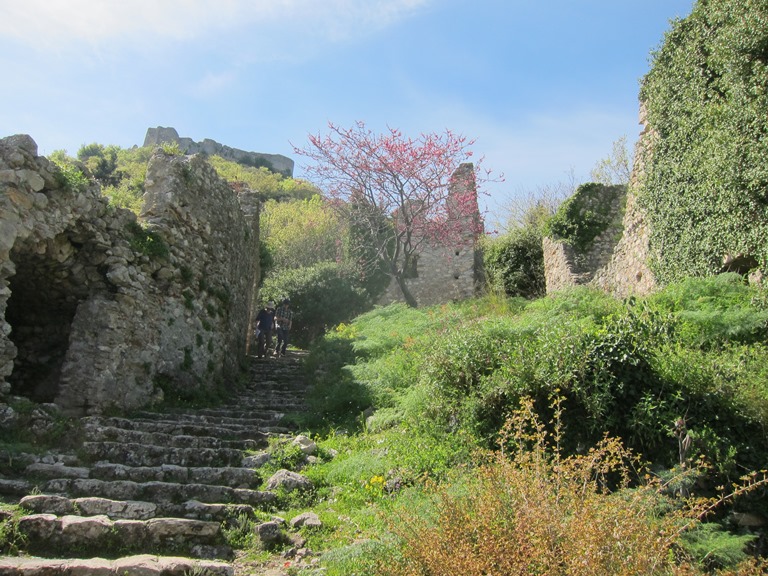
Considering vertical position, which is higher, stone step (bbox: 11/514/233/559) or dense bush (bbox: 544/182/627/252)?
dense bush (bbox: 544/182/627/252)

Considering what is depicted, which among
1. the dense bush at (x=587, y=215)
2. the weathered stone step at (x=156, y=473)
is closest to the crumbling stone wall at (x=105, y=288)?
the weathered stone step at (x=156, y=473)

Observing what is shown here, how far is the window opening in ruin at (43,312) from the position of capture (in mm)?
8828

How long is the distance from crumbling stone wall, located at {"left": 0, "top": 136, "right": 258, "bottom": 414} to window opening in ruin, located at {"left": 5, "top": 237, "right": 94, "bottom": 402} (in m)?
0.02

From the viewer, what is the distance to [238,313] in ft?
46.8

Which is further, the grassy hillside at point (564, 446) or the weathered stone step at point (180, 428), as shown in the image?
the weathered stone step at point (180, 428)

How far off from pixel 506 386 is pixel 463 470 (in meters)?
1.20

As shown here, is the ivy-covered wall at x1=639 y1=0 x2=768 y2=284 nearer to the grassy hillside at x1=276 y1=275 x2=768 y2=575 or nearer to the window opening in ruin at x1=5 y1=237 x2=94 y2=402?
the grassy hillside at x1=276 y1=275 x2=768 y2=575

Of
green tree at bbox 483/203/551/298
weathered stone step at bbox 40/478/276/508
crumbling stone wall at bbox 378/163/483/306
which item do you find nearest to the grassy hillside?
weathered stone step at bbox 40/478/276/508

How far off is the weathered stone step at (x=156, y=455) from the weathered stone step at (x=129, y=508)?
123 centimetres

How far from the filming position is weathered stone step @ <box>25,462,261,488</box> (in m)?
6.14

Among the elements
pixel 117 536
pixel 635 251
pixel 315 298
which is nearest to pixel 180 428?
pixel 117 536

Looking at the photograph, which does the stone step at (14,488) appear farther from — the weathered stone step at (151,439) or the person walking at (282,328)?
the person walking at (282,328)

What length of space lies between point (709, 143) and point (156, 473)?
9.06m

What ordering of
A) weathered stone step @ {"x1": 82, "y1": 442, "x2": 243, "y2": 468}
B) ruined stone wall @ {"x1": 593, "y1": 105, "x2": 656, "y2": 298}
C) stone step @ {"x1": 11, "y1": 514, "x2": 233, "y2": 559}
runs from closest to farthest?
stone step @ {"x1": 11, "y1": 514, "x2": 233, "y2": 559} < weathered stone step @ {"x1": 82, "y1": 442, "x2": 243, "y2": 468} < ruined stone wall @ {"x1": 593, "y1": 105, "x2": 656, "y2": 298}
